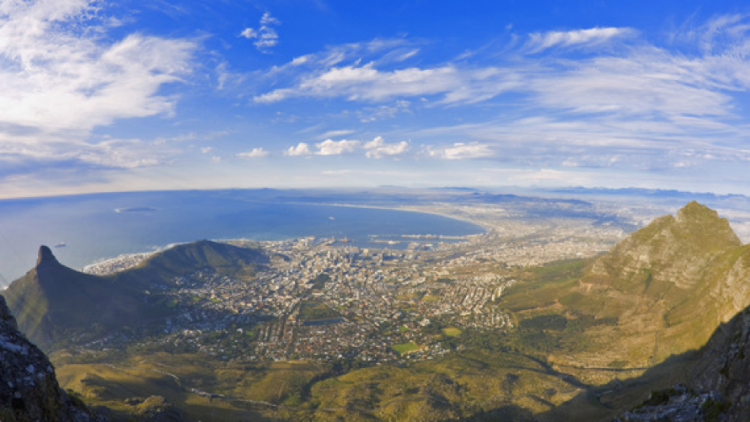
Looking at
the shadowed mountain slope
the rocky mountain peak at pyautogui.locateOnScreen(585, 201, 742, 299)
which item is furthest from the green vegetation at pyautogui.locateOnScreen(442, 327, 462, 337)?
the shadowed mountain slope

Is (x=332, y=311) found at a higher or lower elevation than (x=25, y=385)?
lower

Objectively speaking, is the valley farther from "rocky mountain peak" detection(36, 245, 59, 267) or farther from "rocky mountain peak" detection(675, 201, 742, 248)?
"rocky mountain peak" detection(36, 245, 59, 267)

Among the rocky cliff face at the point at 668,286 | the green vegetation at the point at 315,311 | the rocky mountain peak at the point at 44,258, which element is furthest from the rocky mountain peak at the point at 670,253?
the rocky mountain peak at the point at 44,258

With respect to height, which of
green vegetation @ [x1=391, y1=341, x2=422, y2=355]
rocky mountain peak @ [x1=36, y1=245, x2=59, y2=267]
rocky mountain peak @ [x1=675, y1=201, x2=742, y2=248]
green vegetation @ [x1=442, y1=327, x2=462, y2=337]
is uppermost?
rocky mountain peak @ [x1=675, y1=201, x2=742, y2=248]

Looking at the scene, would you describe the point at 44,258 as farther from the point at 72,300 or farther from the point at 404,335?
the point at 404,335

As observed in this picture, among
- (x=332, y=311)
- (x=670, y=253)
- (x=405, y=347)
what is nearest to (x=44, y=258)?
(x=332, y=311)

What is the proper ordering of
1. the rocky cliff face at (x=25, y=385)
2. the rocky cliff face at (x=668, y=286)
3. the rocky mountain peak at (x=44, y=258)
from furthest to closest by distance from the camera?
the rocky mountain peak at (x=44, y=258) → the rocky cliff face at (x=668, y=286) → the rocky cliff face at (x=25, y=385)

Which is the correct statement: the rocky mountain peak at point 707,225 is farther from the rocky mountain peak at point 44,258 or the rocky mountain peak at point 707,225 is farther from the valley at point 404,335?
the rocky mountain peak at point 44,258

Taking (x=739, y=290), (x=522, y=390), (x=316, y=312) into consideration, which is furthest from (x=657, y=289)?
(x=316, y=312)
